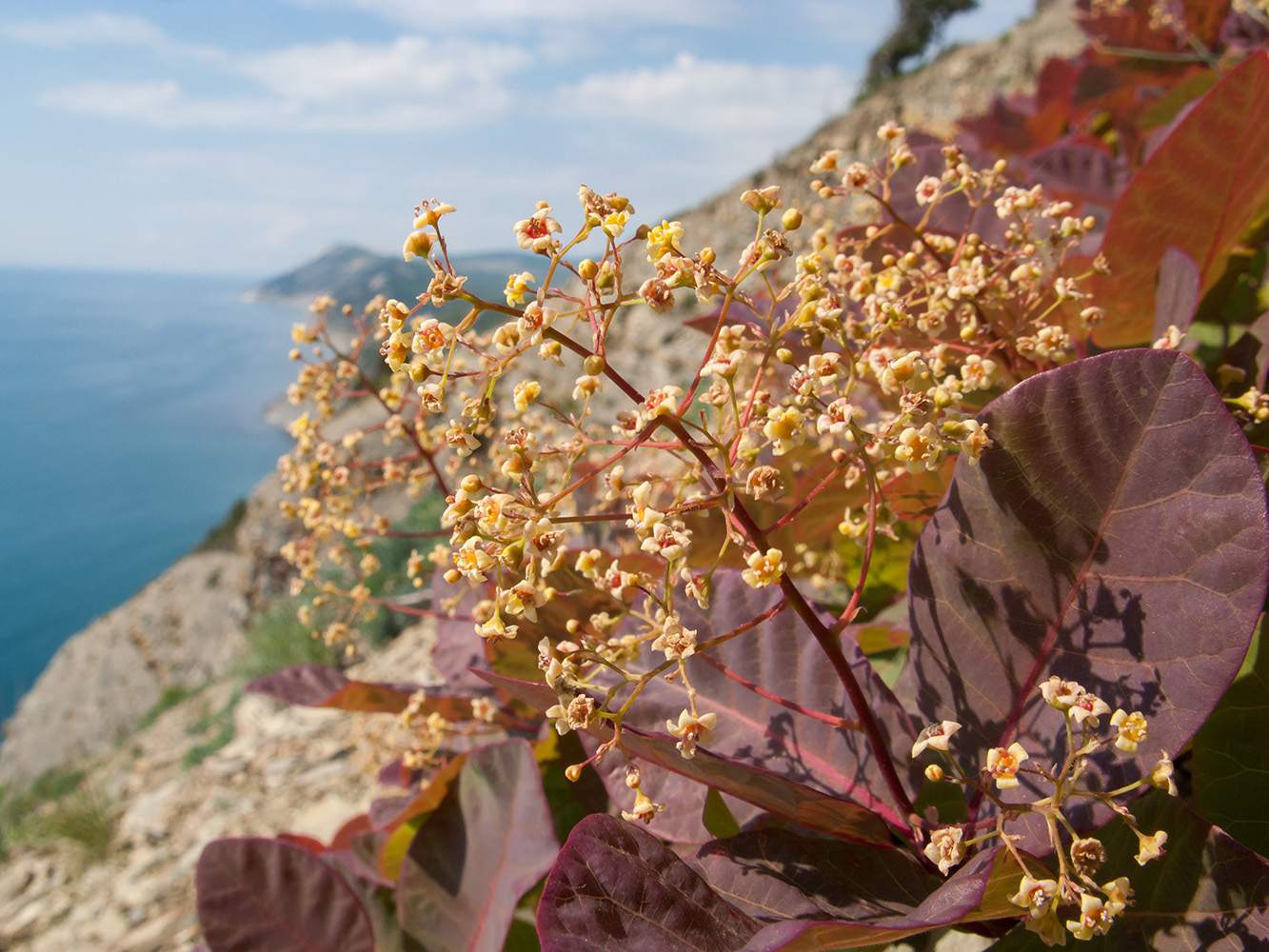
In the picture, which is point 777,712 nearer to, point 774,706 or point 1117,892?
point 774,706

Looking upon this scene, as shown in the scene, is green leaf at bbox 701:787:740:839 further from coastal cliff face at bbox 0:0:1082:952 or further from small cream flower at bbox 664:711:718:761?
coastal cliff face at bbox 0:0:1082:952

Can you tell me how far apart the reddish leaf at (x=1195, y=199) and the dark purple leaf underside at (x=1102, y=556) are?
0.51 m

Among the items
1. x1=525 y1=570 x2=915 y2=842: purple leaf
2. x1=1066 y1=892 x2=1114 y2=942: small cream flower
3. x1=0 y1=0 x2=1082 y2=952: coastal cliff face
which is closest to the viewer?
x1=1066 y1=892 x2=1114 y2=942: small cream flower

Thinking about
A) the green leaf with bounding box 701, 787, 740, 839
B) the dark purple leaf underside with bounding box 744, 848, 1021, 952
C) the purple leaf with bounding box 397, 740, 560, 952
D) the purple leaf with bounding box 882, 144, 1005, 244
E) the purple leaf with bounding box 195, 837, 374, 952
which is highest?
the purple leaf with bounding box 882, 144, 1005, 244

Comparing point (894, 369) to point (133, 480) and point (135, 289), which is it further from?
point (135, 289)

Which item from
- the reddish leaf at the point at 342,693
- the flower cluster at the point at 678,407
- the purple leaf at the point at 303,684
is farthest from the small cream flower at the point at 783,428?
the purple leaf at the point at 303,684

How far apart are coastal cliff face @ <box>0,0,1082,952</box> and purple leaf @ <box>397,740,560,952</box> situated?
36.1 inches

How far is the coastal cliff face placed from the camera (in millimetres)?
2990

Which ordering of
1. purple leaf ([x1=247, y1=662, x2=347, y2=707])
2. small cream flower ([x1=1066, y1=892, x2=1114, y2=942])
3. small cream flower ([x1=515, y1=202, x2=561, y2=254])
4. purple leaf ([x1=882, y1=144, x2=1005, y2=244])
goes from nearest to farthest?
small cream flower ([x1=1066, y1=892, x2=1114, y2=942]) < small cream flower ([x1=515, y1=202, x2=561, y2=254]) < purple leaf ([x1=882, y1=144, x2=1005, y2=244]) < purple leaf ([x1=247, y1=662, x2=347, y2=707])

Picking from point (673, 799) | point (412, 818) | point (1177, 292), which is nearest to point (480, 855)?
point (412, 818)

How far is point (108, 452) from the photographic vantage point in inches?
1345

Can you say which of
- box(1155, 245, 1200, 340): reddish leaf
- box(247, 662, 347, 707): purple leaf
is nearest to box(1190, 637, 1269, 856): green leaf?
box(1155, 245, 1200, 340): reddish leaf

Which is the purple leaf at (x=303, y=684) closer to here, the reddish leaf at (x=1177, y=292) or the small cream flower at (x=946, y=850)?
the small cream flower at (x=946, y=850)

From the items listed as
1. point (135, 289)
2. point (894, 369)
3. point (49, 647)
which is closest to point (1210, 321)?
point (894, 369)
